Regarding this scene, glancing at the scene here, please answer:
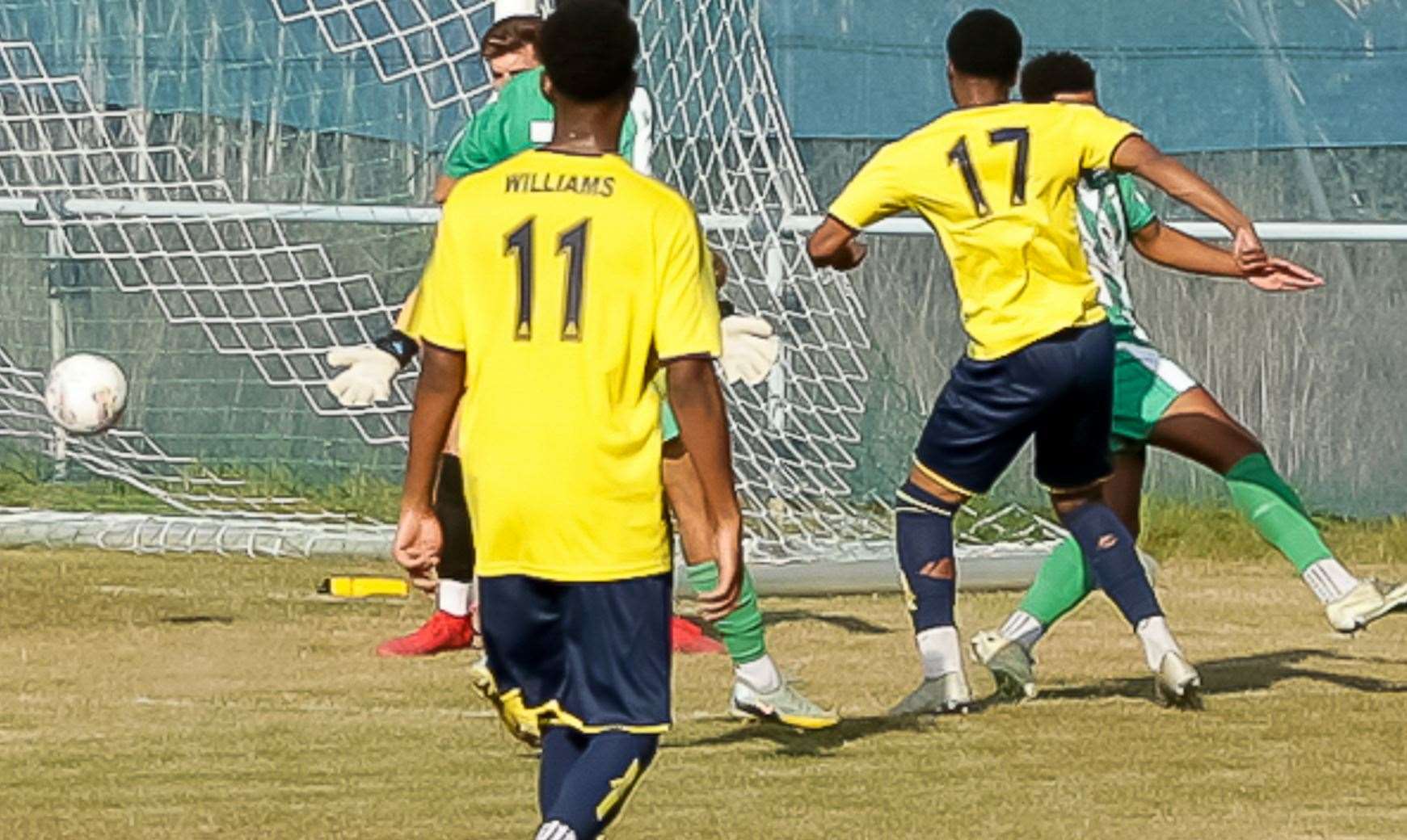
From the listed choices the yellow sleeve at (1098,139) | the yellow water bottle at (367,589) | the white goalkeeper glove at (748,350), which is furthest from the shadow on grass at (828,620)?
the white goalkeeper glove at (748,350)

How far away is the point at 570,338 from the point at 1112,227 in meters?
4.20

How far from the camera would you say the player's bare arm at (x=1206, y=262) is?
846cm

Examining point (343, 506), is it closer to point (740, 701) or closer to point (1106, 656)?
point (1106, 656)

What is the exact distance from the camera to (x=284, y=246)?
558 inches

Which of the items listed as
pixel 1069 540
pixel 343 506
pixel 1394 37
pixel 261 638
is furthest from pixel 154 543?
pixel 1394 37

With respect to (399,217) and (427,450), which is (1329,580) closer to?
(427,450)

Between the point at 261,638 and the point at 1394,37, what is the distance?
7.00m

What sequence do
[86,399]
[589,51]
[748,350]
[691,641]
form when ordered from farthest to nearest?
[86,399] < [691,641] < [748,350] < [589,51]

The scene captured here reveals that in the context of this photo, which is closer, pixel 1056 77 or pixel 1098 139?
pixel 1098 139

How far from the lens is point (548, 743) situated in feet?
19.4

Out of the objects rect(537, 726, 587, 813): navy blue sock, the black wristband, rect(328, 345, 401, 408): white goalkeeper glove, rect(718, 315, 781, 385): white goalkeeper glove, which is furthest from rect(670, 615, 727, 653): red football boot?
rect(537, 726, 587, 813): navy blue sock

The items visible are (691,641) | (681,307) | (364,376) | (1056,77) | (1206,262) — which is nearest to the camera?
(681,307)

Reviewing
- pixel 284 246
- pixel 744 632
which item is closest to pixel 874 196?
pixel 744 632

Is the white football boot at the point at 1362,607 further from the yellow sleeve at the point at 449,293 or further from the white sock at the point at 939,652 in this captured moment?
the yellow sleeve at the point at 449,293
